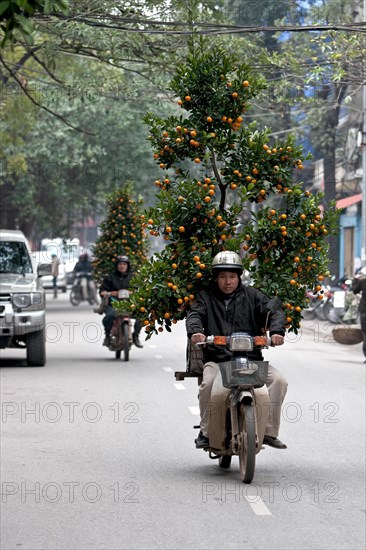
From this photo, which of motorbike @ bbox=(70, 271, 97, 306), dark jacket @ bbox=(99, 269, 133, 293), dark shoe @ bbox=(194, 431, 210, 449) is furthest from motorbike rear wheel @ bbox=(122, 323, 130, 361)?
motorbike @ bbox=(70, 271, 97, 306)

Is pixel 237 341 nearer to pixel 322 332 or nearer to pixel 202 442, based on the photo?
pixel 202 442

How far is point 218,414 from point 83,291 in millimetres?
32924

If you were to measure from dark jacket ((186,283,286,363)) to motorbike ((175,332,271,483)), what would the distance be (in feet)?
0.51

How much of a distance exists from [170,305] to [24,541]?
297 cm

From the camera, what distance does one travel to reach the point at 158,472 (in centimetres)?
988

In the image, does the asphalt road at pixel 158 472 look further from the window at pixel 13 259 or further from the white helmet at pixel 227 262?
the window at pixel 13 259

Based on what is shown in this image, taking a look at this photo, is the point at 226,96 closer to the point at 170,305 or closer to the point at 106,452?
the point at 170,305

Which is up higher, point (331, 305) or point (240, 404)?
point (240, 404)

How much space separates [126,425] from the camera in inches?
496

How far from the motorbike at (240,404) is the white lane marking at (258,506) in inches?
18.1

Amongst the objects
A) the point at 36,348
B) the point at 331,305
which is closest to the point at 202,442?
the point at 36,348

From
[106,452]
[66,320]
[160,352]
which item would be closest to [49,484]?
[106,452]

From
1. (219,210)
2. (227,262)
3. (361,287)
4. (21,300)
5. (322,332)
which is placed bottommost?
(322,332)

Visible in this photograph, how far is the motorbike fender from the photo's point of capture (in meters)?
9.53
